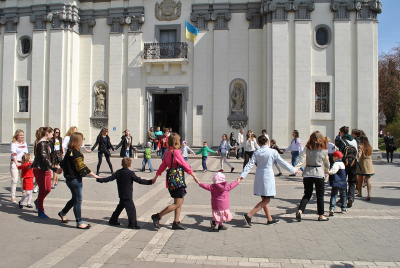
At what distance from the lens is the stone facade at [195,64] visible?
1939cm

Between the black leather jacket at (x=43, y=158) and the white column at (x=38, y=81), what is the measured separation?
1650 cm

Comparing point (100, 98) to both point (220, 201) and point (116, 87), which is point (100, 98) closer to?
point (116, 87)

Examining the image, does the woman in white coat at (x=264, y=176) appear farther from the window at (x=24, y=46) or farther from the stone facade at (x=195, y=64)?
the window at (x=24, y=46)

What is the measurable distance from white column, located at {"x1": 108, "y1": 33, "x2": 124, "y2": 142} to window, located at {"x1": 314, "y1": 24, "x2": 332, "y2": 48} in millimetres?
11946

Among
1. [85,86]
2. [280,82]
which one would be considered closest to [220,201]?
[280,82]

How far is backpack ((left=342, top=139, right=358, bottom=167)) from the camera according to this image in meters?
7.44

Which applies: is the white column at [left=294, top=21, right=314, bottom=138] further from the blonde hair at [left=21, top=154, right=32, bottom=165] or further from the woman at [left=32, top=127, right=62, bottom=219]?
the woman at [left=32, top=127, right=62, bottom=219]

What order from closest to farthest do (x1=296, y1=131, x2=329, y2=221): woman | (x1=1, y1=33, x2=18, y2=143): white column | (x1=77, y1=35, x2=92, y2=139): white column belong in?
(x1=296, y1=131, x2=329, y2=221): woman, (x1=77, y1=35, x2=92, y2=139): white column, (x1=1, y1=33, x2=18, y2=143): white column

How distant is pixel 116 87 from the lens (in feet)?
71.1

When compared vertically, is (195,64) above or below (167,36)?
below

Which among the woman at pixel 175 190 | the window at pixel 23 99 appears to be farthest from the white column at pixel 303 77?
the window at pixel 23 99

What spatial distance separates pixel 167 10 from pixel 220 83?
19.2 feet

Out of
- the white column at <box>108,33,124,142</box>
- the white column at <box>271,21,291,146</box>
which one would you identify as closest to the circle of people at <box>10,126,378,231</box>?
the white column at <box>271,21,291,146</box>

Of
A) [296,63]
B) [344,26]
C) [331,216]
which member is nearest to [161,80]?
[296,63]
